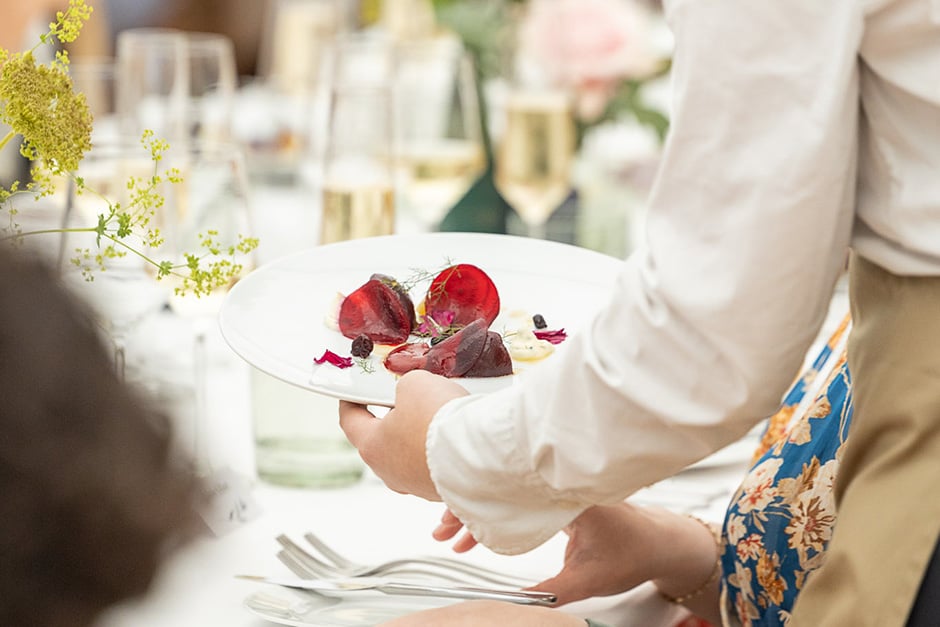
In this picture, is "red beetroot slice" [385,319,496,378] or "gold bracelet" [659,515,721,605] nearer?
"red beetroot slice" [385,319,496,378]

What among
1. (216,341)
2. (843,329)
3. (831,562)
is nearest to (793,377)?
(831,562)

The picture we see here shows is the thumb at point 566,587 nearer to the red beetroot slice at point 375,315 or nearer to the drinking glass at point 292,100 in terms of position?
the red beetroot slice at point 375,315

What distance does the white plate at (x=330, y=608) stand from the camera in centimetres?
86

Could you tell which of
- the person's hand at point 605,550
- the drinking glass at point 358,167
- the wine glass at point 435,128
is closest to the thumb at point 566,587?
the person's hand at point 605,550

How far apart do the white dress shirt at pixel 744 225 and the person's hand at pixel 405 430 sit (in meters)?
0.06

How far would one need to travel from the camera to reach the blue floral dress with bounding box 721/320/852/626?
882mm

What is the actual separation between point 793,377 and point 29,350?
17.2 inches

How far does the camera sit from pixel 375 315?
835mm

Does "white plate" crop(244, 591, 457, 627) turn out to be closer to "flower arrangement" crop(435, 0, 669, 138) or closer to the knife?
the knife

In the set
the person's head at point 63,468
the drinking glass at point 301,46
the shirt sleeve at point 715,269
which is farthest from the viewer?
the drinking glass at point 301,46

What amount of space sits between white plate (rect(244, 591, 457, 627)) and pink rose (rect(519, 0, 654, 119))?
1352 mm

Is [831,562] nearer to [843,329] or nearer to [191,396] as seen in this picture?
[843,329]

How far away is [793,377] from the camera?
69cm

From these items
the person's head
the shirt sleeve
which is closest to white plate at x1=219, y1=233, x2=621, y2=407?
the shirt sleeve
